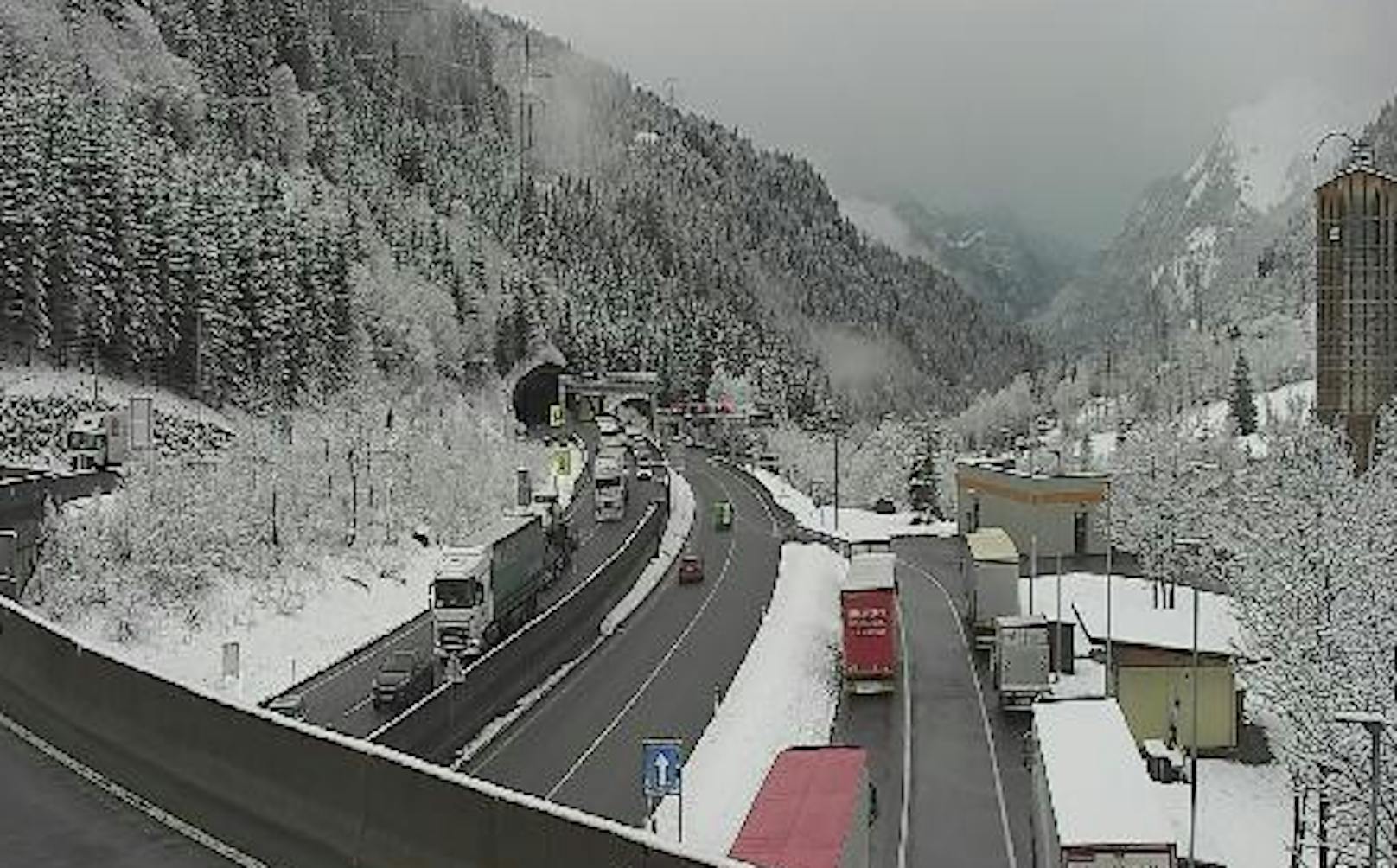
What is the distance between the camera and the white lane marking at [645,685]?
119ft

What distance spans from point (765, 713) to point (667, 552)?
3191 cm

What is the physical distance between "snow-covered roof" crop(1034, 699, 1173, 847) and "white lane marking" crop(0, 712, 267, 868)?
15.0 m

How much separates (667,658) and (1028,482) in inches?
1603

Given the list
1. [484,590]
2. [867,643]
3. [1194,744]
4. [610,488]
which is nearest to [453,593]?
[484,590]

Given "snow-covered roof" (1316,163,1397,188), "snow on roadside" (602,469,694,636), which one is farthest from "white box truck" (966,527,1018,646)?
"snow-covered roof" (1316,163,1397,188)

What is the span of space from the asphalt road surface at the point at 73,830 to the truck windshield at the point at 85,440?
189 feet

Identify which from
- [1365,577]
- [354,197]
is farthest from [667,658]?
[354,197]

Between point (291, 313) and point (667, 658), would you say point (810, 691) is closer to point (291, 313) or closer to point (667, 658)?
point (667, 658)

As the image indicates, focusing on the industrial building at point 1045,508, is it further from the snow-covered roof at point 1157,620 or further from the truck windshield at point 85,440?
the truck windshield at point 85,440

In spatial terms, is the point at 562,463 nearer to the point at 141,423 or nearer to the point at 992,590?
the point at 141,423

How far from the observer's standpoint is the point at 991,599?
53312mm

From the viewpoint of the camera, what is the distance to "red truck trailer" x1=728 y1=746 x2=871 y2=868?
20312 mm

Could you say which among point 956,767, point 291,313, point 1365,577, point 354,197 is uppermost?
point 354,197

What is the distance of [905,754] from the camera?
39.2 meters
